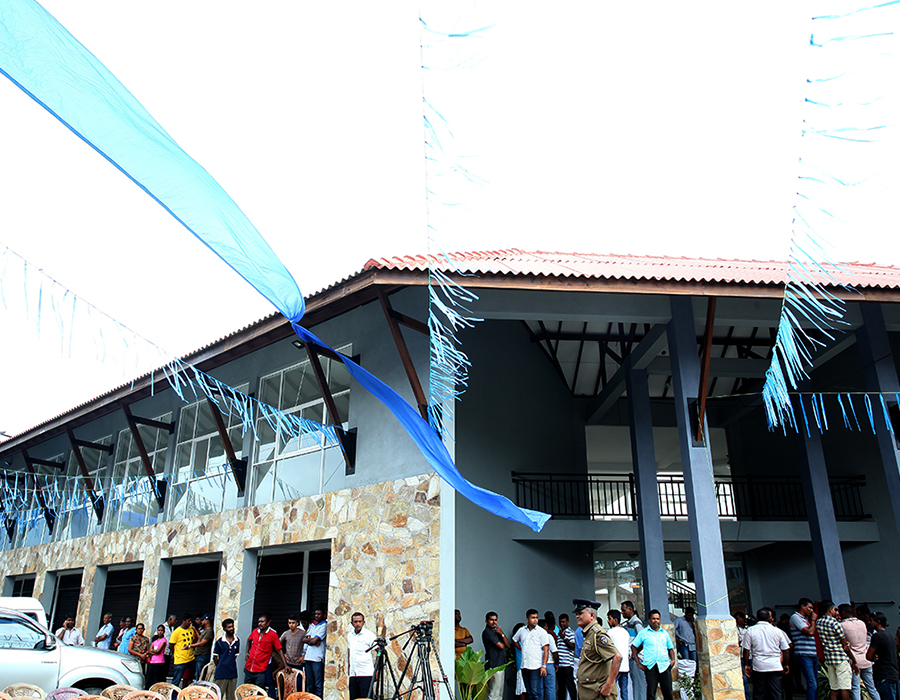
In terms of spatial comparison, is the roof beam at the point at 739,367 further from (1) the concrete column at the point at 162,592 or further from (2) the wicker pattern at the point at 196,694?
(1) the concrete column at the point at 162,592

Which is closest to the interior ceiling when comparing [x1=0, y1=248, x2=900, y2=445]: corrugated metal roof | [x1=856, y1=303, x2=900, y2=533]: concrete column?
[x1=856, y1=303, x2=900, y2=533]: concrete column

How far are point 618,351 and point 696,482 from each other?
6843 millimetres

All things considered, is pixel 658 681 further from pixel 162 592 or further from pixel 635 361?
pixel 162 592

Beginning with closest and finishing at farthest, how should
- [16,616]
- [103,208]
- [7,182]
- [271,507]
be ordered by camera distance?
[7,182] < [103,208] < [16,616] < [271,507]

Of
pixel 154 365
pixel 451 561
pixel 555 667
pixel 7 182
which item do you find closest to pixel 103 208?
pixel 7 182

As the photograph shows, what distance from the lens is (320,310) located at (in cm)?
905

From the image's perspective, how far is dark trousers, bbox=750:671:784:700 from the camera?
27.4 feet

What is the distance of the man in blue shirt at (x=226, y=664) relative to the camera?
31.6 ft

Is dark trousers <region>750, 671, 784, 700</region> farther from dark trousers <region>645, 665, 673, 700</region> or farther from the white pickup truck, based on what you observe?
the white pickup truck

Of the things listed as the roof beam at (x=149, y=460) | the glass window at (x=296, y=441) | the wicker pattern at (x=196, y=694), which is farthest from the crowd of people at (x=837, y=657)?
the roof beam at (x=149, y=460)

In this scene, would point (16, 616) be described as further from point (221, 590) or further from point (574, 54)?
point (574, 54)

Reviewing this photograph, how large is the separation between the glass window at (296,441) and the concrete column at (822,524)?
7.89 meters

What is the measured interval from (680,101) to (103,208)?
5.36 meters

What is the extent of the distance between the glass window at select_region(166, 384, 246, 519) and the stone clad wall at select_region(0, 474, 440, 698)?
468 mm
